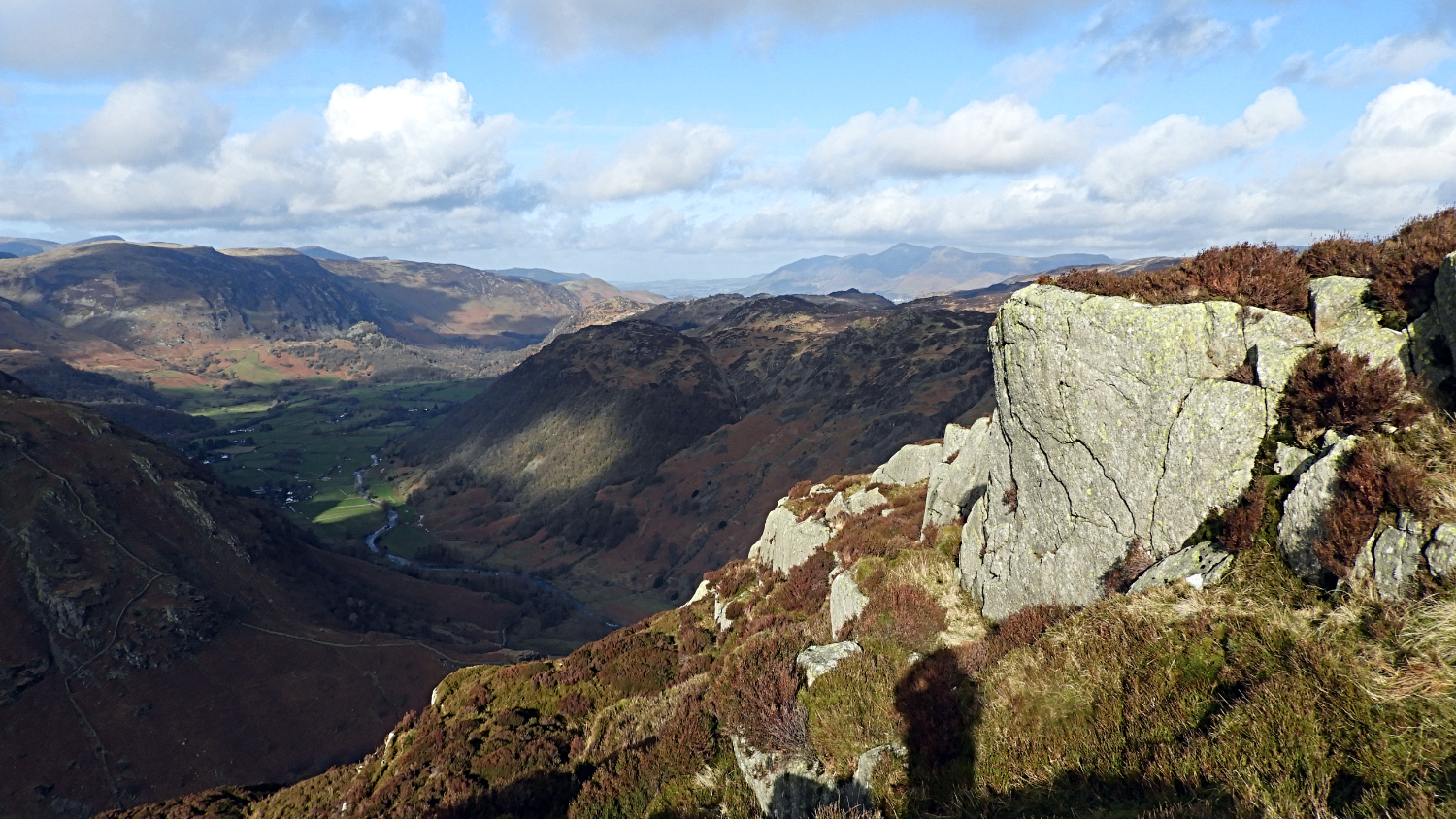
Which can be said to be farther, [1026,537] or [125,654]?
[125,654]

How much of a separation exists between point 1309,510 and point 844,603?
33.4ft

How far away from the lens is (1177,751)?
297 inches

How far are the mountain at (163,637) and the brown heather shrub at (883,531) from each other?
Result: 55211 mm

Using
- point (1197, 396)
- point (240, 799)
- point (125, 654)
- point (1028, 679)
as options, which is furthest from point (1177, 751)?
point (125, 654)

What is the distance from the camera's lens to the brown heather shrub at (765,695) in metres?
11.9

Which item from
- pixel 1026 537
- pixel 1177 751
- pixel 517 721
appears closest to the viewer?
pixel 1177 751

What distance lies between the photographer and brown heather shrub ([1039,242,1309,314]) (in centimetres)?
1248

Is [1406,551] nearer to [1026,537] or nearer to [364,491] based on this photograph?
[1026,537]

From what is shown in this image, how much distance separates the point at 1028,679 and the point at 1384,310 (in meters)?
9.12

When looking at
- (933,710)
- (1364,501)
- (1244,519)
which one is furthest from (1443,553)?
(933,710)

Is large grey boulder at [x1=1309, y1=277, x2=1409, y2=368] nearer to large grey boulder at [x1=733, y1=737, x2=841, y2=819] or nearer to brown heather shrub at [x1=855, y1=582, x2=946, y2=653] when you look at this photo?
brown heather shrub at [x1=855, y1=582, x2=946, y2=653]

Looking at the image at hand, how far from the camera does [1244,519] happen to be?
10.4 metres

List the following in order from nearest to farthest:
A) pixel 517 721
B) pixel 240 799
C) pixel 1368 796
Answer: pixel 1368 796, pixel 517 721, pixel 240 799

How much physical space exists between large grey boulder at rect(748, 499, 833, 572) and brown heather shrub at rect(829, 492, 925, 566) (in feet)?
3.96
